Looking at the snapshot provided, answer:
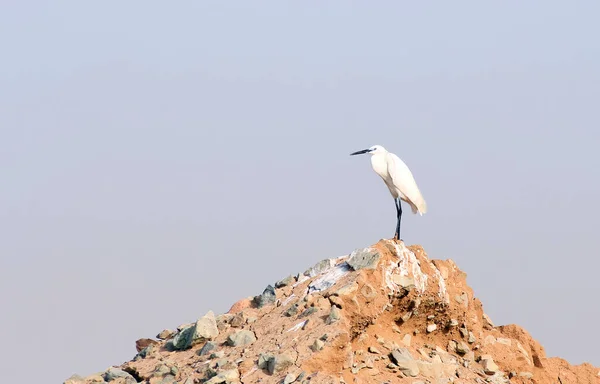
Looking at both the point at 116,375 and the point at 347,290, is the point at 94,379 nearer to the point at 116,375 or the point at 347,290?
the point at 116,375

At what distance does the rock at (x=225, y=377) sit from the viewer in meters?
11.3

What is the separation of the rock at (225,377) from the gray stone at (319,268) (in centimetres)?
271

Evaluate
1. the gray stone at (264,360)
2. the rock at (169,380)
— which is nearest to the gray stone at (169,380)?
the rock at (169,380)

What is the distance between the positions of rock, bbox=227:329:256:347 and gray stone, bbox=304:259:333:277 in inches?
66.5

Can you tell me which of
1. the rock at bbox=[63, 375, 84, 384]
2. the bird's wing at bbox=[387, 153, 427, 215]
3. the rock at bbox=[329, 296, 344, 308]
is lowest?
the rock at bbox=[63, 375, 84, 384]

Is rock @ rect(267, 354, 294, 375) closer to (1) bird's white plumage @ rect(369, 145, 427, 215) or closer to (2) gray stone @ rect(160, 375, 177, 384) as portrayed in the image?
(2) gray stone @ rect(160, 375, 177, 384)

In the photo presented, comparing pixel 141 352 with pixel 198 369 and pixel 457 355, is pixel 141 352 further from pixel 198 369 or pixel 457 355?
pixel 457 355

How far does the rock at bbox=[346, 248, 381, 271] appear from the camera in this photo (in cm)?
1258

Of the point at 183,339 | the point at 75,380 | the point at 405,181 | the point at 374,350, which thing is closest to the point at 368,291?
the point at 374,350

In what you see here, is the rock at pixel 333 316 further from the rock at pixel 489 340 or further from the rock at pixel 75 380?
the rock at pixel 75 380

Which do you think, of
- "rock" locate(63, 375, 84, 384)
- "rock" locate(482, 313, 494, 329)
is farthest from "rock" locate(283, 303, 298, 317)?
"rock" locate(482, 313, 494, 329)

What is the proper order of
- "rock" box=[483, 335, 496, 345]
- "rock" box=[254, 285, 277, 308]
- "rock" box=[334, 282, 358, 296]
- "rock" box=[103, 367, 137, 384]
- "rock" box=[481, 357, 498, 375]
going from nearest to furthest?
"rock" box=[334, 282, 358, 296], "rock" box=[103, 367, 137, 384], "rock" box=[481, 357, 498, 375], "rock" box=[254, 285, 277, 308], "rock" box=[483, 335, 496, 345]

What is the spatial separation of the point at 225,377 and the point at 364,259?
2.83 metres

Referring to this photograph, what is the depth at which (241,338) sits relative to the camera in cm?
1235
